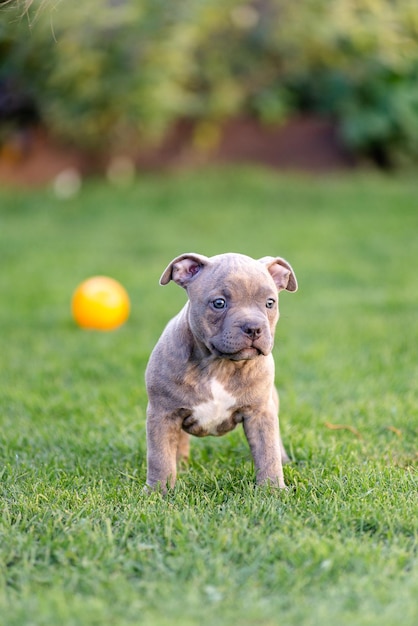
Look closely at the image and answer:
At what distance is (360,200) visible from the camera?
13914 millimetres

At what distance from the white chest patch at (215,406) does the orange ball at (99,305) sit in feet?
13.3

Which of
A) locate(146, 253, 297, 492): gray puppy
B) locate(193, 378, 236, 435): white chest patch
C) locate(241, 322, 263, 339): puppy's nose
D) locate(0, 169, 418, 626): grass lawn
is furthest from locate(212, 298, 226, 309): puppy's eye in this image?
locate(0, 169, 418, 626): grass lawn

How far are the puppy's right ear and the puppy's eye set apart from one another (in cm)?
27

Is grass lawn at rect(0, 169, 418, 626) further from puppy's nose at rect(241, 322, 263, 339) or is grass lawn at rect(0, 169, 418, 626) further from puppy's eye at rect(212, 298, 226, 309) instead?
puppy's eye at rect(212, 298, 226, 309)

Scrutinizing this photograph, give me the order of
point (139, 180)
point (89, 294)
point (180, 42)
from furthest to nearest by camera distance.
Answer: point (139, 180) < point (180, 42) < point (89, 294)

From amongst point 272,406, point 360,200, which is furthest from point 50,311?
point 360,200

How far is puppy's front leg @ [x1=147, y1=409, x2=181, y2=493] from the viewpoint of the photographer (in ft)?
14.2

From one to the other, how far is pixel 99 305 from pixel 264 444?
4153mm

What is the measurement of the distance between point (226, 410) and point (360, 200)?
1015 centimetres

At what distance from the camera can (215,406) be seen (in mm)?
4266

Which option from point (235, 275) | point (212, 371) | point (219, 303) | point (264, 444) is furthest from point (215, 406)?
point (235, 275)

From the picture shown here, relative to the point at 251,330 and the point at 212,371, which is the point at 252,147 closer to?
the point at 212,371

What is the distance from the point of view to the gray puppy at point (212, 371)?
4062mm

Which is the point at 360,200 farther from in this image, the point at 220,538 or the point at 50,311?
the point at 220,538
